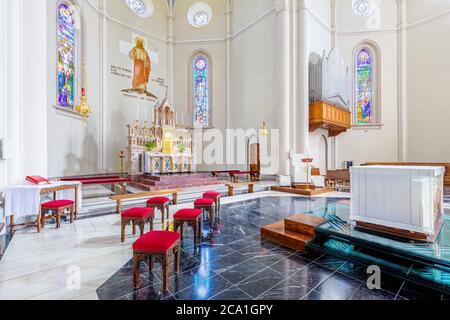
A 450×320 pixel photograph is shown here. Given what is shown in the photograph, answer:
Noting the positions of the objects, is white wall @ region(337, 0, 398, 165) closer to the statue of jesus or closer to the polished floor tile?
the statue of jesus

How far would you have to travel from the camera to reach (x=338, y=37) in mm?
12938

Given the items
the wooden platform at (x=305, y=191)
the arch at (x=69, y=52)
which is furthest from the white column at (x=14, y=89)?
the wooden platform at (x=305, y=191)

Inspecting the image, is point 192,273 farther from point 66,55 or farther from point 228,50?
point 228,50

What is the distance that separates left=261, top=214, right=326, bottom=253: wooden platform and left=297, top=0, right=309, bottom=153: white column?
731 centimetres

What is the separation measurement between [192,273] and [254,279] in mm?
675

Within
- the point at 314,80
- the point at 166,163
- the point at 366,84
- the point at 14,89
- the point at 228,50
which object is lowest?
the point at 166,163

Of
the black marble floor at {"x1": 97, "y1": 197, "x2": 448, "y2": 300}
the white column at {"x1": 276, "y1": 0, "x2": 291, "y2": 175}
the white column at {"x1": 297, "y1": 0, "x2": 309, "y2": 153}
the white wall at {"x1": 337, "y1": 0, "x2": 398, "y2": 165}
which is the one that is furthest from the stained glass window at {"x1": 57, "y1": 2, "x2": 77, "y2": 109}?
the white wall at {"x1": 337, "y1": 0, "x2": 398, "y2": 165}

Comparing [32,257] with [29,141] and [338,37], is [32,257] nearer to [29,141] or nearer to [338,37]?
[29,141]

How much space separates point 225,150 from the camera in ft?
45.7

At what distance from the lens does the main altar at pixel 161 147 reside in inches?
387

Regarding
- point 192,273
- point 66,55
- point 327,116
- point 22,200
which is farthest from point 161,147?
point 192,273

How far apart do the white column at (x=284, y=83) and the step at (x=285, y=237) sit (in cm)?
700

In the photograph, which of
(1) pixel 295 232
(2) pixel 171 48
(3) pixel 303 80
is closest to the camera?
(1) pixel 295 232

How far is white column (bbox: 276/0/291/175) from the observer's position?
34.0 feet
